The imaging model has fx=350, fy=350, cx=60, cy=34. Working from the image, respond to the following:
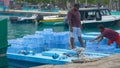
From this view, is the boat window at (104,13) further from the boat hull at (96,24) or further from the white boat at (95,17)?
the boat hull at (96,24)

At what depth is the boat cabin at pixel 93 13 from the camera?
30.4 m

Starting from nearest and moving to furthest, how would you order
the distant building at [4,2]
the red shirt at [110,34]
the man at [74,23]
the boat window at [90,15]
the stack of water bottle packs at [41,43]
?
the red shirt at [110,34]
the man at [74,23]
the stack of water bottle packs at [41,43]
the boat window at [90,15]
the distant building at [4,2]

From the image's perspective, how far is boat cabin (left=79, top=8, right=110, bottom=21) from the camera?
30375 mm

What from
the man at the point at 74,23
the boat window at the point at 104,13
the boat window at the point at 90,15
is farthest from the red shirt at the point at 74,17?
the boat window at the point at 104,13

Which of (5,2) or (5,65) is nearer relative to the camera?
(5,65)

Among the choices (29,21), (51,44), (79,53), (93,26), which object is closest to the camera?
(79,53)

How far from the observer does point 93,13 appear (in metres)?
31.3

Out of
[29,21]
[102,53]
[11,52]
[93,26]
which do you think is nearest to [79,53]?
[102,53]

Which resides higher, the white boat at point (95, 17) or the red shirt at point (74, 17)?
the red shirt at point (74, 17)

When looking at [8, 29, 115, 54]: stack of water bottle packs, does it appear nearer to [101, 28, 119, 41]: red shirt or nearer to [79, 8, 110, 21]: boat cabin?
[101, 28, 119, 41]: red shirt

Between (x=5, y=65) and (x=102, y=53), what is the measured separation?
10.6 ft

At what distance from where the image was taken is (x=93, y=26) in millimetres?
31641

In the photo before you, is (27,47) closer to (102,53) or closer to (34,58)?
(34,58)

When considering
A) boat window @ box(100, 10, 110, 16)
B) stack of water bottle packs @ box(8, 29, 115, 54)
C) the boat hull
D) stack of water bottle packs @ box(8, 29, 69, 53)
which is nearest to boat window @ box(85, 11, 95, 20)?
the boat hull
